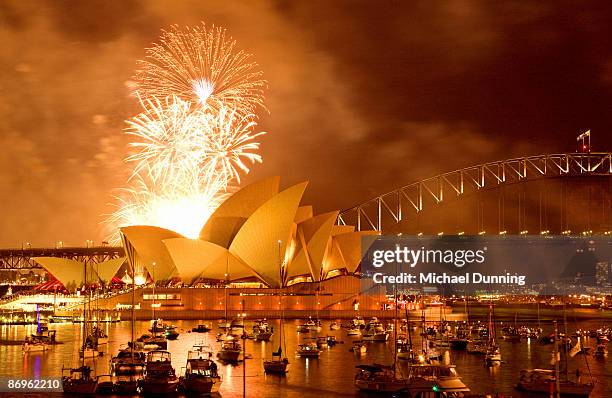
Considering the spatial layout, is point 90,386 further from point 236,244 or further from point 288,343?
point 236,244

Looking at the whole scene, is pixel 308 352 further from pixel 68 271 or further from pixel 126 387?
pixel 68 271

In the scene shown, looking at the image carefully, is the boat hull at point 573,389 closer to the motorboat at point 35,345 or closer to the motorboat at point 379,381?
the motorboat at point 379,381

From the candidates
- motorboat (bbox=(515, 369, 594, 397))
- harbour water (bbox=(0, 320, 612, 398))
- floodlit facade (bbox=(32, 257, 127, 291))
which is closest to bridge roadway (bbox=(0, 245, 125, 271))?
floodlit facade (bbox=(32, 257, 127, 291))

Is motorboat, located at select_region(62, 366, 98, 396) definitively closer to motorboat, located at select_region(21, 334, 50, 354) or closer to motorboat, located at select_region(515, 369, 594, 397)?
motorboat, located at select_region(21, 334, 50, 354)

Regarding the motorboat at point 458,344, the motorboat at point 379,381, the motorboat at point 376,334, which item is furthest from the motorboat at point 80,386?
the motorboat at point 376,334

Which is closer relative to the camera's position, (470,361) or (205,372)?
(205,372)

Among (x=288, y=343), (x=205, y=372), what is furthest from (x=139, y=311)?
(x=205, y=372)

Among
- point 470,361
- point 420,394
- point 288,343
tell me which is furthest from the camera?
point 288,343

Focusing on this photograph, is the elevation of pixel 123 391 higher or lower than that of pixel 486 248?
lower
